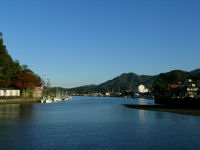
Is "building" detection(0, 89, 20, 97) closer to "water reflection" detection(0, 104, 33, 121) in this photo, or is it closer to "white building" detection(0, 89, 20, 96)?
"white building" detection(0, 89, 20, 96)

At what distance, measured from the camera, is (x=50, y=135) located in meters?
29.1

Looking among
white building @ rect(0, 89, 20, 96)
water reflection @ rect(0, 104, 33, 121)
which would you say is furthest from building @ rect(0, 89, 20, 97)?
water reflection @ rect(0, 104, 33, 121)

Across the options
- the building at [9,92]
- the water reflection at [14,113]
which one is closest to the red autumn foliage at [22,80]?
the building at [9,92]

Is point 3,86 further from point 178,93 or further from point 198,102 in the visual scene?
point 178,93

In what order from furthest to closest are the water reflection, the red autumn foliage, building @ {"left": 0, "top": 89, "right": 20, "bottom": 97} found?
the red autumn foliage < building @ {"left": 0, "top": 89, "right": 20, "bottom": 97} < the water reflection

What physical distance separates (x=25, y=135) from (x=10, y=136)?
1.66m

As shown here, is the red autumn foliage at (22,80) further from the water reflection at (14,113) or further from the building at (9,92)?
the water reflection at (14,113)

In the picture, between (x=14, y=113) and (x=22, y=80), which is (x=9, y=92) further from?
(x=14, y=113)

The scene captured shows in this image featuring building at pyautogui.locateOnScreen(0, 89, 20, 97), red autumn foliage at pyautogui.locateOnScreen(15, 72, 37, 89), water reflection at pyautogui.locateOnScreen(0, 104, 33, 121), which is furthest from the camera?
red autumn foliage at pyautogui.locateOnScreen(15, 72, 37, 89)

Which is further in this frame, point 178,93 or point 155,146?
point 178,93

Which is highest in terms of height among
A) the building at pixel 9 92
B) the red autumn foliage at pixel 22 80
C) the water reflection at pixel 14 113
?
the red autumn foliage at pixel 22 80

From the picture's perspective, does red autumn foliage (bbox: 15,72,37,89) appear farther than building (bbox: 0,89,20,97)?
Yes

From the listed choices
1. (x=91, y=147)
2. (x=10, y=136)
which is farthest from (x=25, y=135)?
(x=91, y=147)

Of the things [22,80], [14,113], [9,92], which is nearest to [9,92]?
[9,92]
